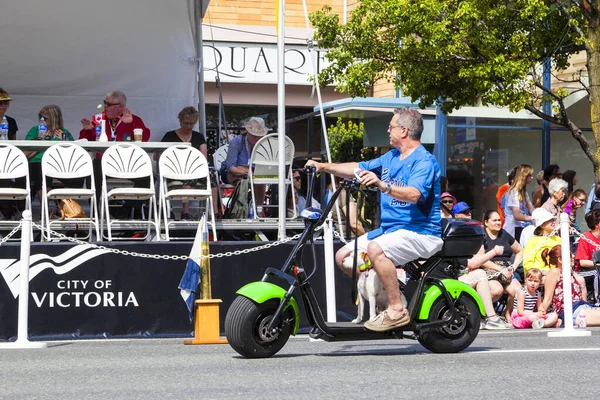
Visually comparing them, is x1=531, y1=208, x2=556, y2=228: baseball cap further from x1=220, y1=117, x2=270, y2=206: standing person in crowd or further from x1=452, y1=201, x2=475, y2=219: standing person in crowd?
x1=220, y1=117, x2=270, y2=206: standing person in crowd

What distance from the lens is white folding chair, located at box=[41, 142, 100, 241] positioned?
37.7ft

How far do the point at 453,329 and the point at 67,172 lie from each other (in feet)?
18.3

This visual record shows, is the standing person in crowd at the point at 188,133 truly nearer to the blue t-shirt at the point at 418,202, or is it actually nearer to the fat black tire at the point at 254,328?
the blue t-shirt at the point at 418,202

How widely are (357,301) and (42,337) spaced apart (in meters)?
3.92

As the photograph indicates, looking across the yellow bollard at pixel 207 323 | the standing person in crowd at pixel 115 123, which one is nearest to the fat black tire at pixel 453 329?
the yellow bollard at pixel 207 323

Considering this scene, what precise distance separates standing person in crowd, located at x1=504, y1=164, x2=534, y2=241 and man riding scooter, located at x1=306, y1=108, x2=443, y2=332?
6800 millimetres

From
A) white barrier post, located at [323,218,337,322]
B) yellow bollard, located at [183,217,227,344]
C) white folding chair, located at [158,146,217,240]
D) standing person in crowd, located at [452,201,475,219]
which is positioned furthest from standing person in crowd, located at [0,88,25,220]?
standing person in crowd, located at [452,201,475,219]

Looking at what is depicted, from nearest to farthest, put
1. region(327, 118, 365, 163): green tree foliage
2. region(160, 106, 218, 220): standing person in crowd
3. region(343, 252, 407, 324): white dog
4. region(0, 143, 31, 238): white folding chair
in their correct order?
region(343, 252, 407, 324): white dog, region(0, 143, 31, 238): white folding chair, region(160, 106, 218, 220): standing person in crowd, region(327, 118, 365, 163): green tree foliage

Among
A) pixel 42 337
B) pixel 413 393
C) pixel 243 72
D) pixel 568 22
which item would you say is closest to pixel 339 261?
pixel 413 393

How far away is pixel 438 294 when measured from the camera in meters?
7.65

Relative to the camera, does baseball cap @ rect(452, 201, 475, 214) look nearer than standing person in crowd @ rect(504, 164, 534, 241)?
Yes

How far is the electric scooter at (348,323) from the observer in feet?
23.6

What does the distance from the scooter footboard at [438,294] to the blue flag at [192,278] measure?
333 cm

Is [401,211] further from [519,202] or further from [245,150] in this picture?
[519,202]
